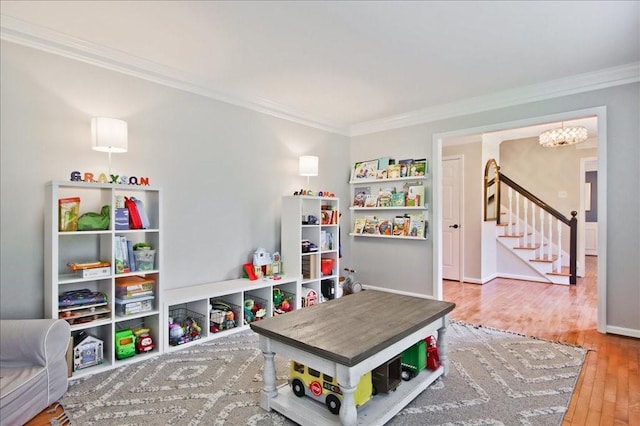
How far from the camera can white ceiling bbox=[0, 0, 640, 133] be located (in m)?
2.22

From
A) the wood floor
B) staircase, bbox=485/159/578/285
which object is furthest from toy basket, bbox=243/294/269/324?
staircase, bbox=485/159/578/285

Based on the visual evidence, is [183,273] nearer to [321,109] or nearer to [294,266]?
[294,266]

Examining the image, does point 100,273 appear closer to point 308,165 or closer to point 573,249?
point 308,165

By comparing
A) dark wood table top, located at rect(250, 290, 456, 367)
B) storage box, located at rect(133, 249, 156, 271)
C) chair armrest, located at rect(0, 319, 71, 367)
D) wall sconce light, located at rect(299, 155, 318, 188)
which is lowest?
chair armrest, located at rect(0, 319, 71, 367)

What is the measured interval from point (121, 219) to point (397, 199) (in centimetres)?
327

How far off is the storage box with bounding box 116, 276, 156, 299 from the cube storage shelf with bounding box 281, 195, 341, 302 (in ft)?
4.99

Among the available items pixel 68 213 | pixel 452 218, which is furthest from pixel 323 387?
pixel 452 218

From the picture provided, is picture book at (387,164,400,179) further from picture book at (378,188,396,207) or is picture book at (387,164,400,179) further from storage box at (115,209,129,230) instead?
storage box at (115,209,129,230)

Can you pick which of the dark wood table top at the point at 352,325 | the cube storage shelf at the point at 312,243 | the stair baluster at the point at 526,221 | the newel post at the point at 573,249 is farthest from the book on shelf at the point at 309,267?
the newel post at the point at 573,249

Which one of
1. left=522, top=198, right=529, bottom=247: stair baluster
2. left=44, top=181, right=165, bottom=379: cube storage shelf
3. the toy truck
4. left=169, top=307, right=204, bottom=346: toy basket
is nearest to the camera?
the toy truck

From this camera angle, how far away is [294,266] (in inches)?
152

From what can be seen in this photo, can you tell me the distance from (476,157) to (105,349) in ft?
18.6

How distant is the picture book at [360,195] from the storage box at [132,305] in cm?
312

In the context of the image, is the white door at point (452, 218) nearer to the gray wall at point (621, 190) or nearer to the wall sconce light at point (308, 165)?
the gray wall at point (621, 190)
